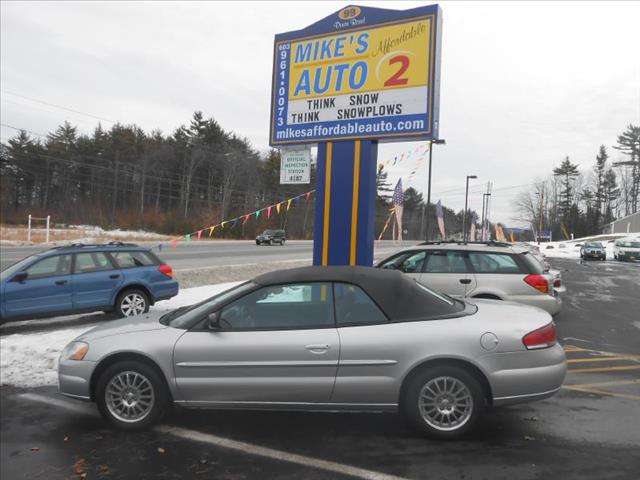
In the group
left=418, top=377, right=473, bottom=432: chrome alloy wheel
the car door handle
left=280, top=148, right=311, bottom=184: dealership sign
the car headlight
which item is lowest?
left=418, top=377, right=473, bottom=432: chrome alloy wheel

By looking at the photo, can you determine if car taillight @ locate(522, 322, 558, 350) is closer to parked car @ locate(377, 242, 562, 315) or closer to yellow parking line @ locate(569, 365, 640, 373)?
yellow parking line @ locate(569, 365, 640, 373)

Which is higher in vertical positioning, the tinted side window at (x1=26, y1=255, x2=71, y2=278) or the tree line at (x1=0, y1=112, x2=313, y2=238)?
the tree line at (x1=0, y1=112, x2=313, y2=238)

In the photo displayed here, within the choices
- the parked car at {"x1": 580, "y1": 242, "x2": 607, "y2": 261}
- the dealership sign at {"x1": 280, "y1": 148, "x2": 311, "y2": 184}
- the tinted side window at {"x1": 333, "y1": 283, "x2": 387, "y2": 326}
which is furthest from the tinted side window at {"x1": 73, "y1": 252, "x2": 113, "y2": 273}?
the parked car at {"x1": 580, "y1": 242, "x2": 607, "y2": 261}

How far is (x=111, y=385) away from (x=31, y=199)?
71.7 metres

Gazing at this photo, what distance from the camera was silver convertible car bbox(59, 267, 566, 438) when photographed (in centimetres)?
399

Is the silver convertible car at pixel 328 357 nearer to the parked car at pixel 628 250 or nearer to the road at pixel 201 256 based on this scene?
the road at pixel 201 256

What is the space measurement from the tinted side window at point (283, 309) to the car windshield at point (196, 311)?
0.42 ft

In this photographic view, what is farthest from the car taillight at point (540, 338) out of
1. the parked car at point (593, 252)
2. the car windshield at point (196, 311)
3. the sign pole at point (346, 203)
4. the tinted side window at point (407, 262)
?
the parked car at point (593, 252)

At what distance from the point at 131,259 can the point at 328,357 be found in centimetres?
668

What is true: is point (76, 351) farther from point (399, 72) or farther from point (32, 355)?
point (399, 72)

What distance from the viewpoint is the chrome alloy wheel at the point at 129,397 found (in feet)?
13.9

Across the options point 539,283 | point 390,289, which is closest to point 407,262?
point 539,283

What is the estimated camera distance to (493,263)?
26.1 ft

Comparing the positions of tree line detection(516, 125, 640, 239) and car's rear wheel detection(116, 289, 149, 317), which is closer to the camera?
car's rear wheel detection(116, 289, 149, 317)
